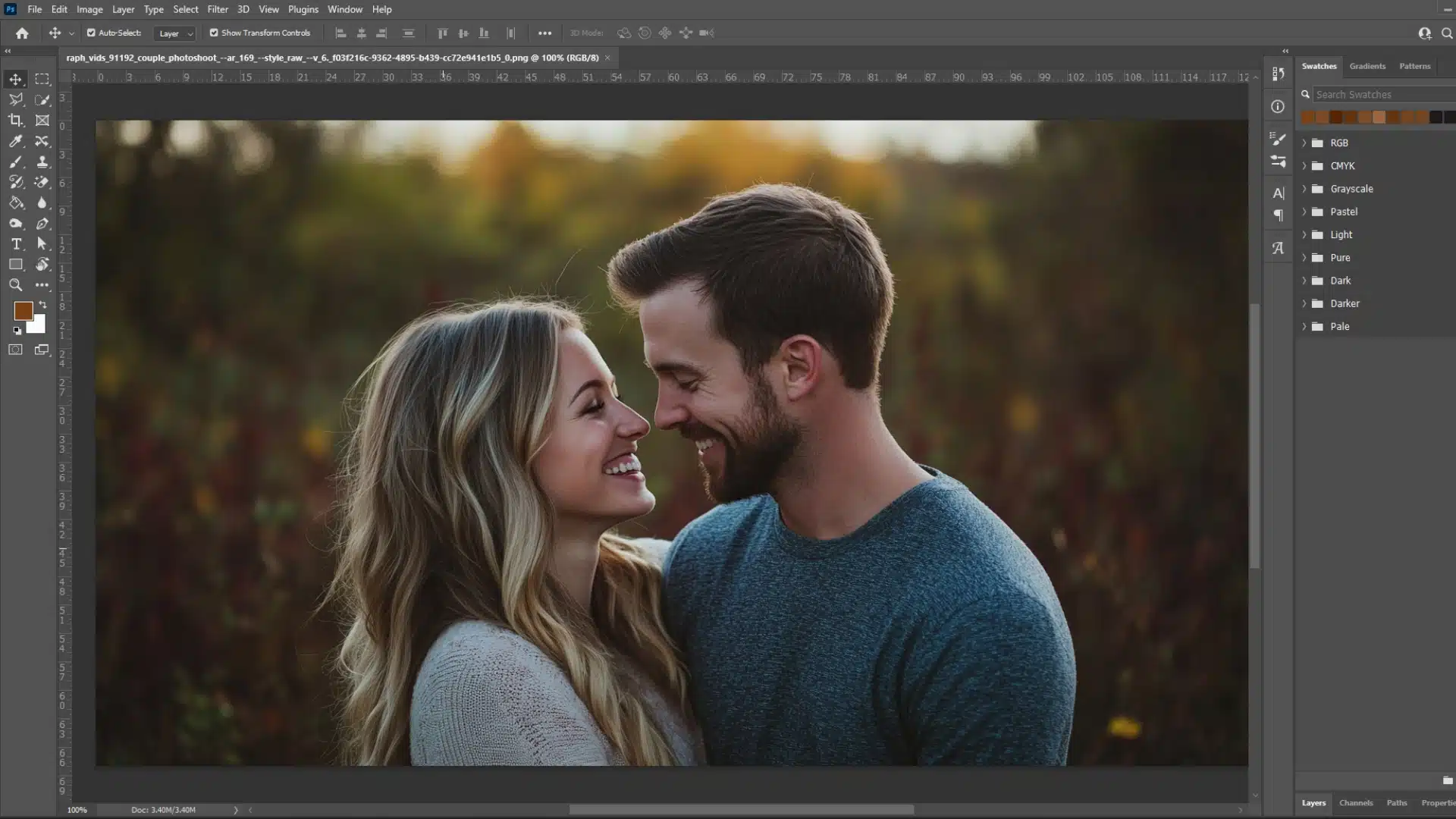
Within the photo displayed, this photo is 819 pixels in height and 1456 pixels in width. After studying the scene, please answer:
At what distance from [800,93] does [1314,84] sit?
4.15 feet

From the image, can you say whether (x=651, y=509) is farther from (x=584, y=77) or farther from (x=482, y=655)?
(x=584, y=77)

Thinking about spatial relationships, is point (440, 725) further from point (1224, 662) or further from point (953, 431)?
point (953, 431)

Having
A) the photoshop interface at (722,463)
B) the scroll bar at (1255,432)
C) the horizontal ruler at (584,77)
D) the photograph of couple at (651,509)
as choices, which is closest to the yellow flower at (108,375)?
the photoshop interface at (722,463)

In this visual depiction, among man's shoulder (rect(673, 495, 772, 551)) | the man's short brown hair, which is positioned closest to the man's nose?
the man's short brown hair

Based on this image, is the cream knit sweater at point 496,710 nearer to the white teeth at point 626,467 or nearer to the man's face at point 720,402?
the white teeth at point 626,467

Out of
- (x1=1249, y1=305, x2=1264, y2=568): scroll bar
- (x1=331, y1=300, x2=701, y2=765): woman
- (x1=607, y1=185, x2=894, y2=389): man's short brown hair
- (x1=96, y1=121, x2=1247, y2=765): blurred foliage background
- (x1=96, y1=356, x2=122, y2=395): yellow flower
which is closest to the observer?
(x1=1249, y1=305, x2=1264, y2=568): scroll bar

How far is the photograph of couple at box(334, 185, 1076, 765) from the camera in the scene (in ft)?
9.57

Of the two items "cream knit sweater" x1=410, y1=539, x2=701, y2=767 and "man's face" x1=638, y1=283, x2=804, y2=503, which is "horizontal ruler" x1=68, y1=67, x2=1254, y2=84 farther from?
"cream knit sweater" x1=410, y1=539, x2=701, y2=767

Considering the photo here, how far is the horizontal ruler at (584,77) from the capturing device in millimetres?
2857

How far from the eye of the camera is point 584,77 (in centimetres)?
289

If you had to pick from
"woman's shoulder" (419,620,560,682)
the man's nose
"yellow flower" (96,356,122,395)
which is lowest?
"woman's shoulder" (419,620,560,682)

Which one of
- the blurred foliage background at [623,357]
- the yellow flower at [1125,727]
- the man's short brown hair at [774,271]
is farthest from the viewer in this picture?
the blurred foliage background at [623,357]

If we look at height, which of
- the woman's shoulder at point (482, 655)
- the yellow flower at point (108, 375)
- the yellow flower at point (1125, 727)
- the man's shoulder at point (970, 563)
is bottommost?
the yellow flower at point (1125, 727)

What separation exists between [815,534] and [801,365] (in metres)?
0.49
